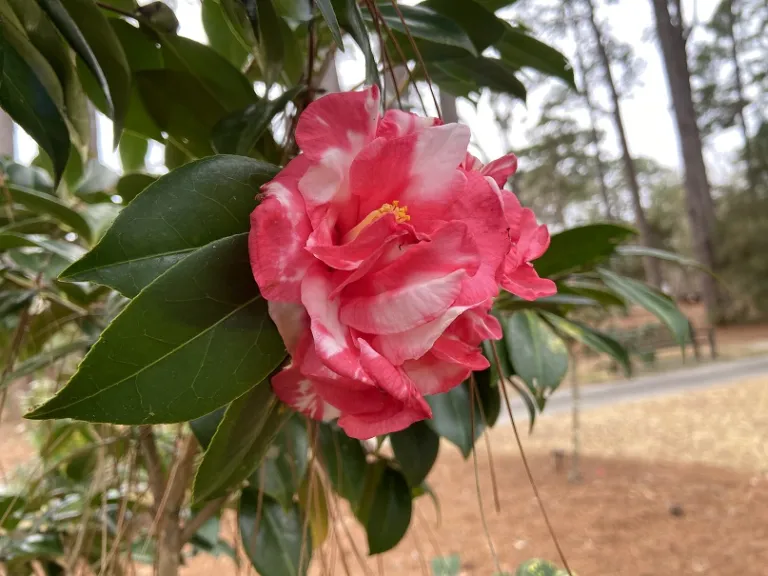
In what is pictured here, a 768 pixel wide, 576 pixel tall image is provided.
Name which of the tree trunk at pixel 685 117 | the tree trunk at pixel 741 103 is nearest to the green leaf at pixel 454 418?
the tree trunk at pixel 685 117

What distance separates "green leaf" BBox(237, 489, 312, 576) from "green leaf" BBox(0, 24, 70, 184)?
0.91 ft

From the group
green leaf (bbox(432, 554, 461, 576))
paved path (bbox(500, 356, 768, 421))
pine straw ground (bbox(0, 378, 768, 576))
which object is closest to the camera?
green leaf (bbox(432, 554, 461, 576))

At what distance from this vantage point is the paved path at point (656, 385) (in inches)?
141

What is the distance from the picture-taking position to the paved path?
359cm

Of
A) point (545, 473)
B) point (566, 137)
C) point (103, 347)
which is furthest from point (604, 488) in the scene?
point (566, 137)

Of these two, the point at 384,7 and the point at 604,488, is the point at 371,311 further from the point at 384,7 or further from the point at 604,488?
the point at 604,488

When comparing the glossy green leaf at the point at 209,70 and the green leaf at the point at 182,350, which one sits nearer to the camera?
the green leaf at the point at 182,350

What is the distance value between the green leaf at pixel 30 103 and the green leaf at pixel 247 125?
0.08 meters

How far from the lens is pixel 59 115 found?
0.30 metres

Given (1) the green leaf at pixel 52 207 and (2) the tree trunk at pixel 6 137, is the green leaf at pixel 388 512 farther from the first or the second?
(2) the tree trunk at pixel 6 137

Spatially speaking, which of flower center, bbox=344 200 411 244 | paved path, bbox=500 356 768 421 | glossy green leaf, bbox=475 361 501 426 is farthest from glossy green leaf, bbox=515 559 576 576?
paved path, bbox=500 356 768 421

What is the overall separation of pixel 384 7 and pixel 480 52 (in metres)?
0.07

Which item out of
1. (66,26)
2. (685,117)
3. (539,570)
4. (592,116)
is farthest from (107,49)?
(592,116)

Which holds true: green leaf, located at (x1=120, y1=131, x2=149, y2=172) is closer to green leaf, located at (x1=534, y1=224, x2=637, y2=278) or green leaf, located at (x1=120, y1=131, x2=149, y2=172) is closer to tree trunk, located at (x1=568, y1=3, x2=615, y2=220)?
green leaf, located at (x1=534, y1=224, x2=637, y2=278)
